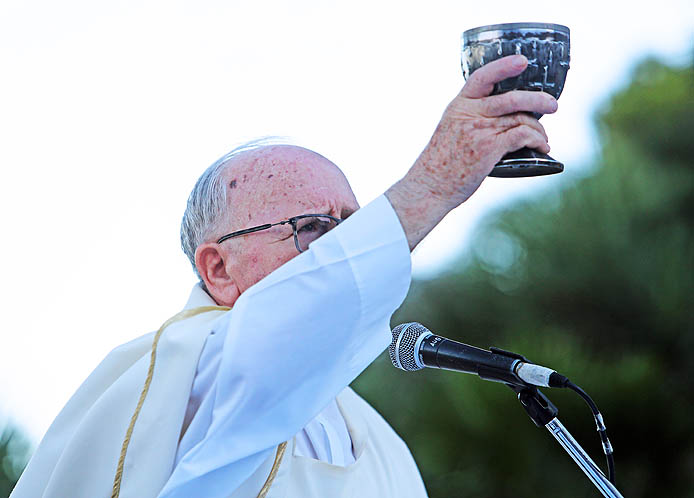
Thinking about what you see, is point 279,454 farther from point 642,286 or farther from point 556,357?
point 642,286

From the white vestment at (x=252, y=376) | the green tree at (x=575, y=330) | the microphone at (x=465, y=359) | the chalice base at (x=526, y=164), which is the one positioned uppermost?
the chalice base at (x=526, y=164)

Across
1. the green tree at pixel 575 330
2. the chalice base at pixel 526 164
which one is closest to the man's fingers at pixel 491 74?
the chalice base at pixel 526 164

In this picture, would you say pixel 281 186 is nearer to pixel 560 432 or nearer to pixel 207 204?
pixel 207 204

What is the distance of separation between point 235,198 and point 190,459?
0.79m

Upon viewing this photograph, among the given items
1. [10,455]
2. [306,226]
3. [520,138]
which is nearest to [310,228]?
[306,226]

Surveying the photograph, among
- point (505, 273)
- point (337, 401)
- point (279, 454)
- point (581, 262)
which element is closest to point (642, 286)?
point (581, 262)

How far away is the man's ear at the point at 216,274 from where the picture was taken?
7.56 ft

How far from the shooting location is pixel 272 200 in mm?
2172

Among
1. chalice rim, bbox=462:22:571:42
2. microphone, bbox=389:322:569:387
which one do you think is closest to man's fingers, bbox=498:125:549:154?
chalice rim, bbox=462:22:571:42

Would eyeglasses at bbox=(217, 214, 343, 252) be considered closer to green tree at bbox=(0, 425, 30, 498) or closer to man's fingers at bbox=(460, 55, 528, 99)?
man's fingers at bbox=(460, 55, 528, 99)

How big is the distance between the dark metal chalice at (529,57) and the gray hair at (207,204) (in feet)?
2.87

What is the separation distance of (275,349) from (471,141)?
52cm

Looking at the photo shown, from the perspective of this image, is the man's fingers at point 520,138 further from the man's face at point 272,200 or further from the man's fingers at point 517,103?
the man's face at point 272,200

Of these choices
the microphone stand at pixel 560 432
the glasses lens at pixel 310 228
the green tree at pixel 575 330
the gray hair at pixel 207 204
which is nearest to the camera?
the microphone stand at pixel 560 432
